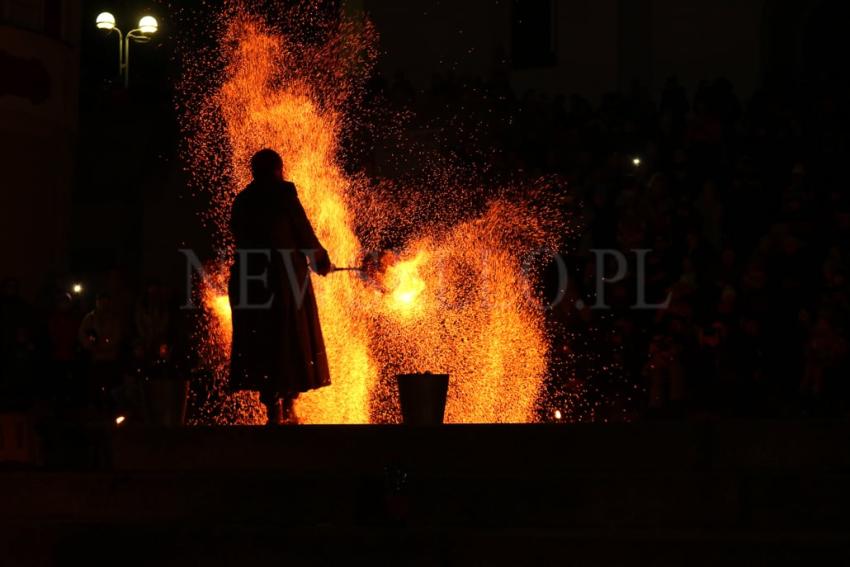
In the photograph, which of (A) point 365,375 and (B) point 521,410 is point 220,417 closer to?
(A) point 365,375

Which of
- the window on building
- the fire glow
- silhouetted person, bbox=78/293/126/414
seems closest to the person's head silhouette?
the fire glow

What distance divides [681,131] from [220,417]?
17.5 feet

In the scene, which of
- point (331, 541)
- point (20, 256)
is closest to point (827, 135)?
point (331, 541)

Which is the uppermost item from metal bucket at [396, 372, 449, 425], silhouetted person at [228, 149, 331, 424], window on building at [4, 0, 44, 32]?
window on building at [4, 0, 44, 32]

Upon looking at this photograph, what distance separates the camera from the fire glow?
562 inches

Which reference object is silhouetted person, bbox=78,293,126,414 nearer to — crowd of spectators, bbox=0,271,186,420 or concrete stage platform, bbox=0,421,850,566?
crowd of spectators, bbox=0,271,186,420

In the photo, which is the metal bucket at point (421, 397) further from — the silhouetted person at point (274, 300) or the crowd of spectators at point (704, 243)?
the crowd of spectators at point (704, 243)

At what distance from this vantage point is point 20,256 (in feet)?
71.2

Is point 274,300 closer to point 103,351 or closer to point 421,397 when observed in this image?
point 421,397

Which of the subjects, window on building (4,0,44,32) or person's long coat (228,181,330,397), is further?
window on building (4,0,44,32)

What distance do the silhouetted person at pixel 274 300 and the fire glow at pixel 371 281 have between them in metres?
1.58

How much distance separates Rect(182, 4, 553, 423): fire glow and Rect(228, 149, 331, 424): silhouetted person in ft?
5.20

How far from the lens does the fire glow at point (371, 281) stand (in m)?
14.3

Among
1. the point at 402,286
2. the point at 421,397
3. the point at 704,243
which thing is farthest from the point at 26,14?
the point at 421,397
